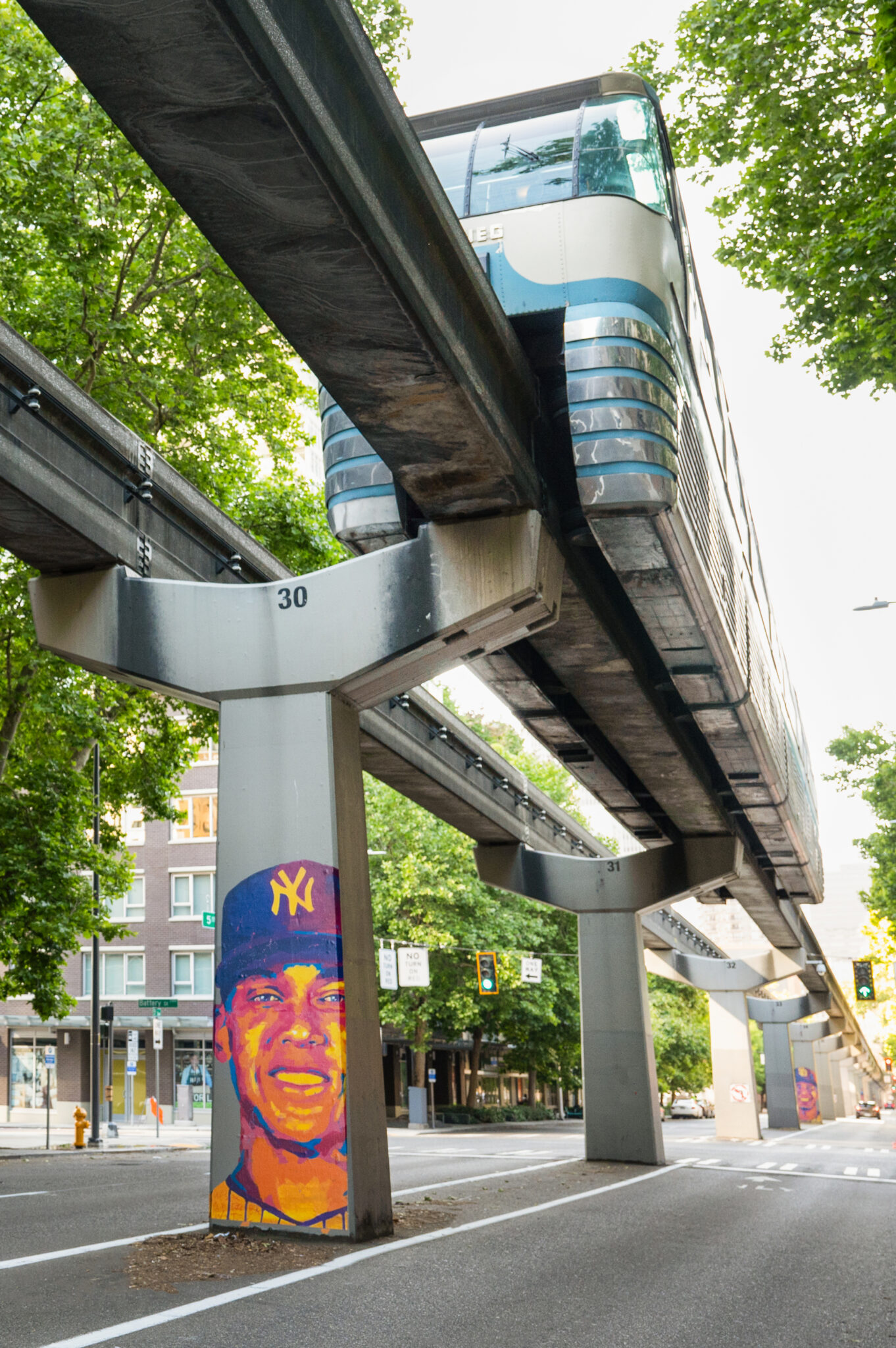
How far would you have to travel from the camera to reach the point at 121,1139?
36156mm

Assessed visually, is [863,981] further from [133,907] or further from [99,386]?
[133,907]

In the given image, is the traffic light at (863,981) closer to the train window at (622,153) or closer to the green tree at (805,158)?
the green tree at (805,158)

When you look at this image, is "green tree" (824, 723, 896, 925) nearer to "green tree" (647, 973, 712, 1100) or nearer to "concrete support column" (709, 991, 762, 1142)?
"concrete support column" (709, 991, 762, 1142)

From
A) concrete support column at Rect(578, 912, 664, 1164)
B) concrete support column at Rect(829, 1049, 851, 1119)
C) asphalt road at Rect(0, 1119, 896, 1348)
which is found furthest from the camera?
concrete support column at Rect(829, 1049, 851, 1119)

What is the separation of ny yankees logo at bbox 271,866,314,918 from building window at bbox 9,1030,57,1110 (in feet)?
148

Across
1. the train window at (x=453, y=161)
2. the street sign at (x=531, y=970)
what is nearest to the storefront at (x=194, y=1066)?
the street sign at (x=531, y=970)

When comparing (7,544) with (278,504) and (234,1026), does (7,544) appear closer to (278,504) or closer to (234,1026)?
(234,1026)

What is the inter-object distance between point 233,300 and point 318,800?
1253cm

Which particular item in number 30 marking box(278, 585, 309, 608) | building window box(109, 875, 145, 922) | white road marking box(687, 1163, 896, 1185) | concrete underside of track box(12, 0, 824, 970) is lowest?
white road marking box(687, 1163, 896, 1185)

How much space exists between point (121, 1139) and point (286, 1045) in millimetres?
29173

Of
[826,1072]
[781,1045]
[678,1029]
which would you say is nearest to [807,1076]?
[826,1072]

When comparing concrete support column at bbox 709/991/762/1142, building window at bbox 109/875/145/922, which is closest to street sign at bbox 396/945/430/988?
concrete support column at bbox 709/991/762/1142

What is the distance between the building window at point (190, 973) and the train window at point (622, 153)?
43613mm

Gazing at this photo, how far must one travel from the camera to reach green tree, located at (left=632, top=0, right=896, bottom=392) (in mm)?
11734
